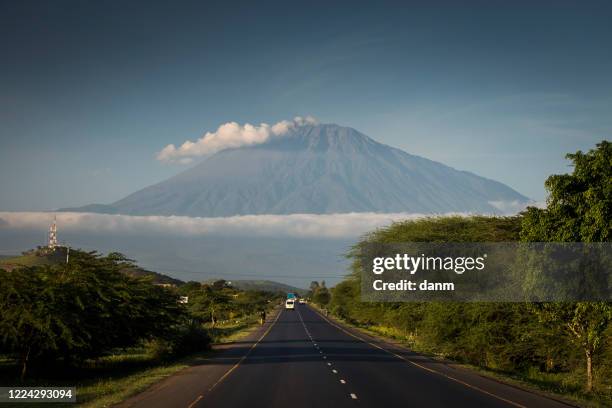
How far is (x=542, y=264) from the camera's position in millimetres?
24312

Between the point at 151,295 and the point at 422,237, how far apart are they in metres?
31.0

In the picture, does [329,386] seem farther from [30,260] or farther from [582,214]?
[30,260]

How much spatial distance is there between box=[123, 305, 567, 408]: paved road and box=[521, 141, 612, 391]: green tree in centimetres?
361

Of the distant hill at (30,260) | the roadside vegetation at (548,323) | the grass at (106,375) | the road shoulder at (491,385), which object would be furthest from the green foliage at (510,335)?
the distant hill at (30,260)

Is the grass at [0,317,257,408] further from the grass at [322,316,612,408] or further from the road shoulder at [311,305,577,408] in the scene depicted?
the grass at [322,316,612,408]

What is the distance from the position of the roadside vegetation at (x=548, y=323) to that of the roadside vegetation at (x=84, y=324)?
1378 cm

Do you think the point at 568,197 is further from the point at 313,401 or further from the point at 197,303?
the point at 197,303

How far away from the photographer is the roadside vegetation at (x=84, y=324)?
2562cm

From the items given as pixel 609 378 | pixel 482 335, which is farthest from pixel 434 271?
pixel 609 378

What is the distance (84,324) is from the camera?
90.3 ft

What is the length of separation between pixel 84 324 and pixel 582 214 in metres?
18.0

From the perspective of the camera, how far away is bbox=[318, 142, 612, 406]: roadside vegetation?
23.0m

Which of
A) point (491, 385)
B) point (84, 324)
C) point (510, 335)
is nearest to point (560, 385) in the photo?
point (491, 385)

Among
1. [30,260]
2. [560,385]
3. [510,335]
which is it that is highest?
[30,260]
